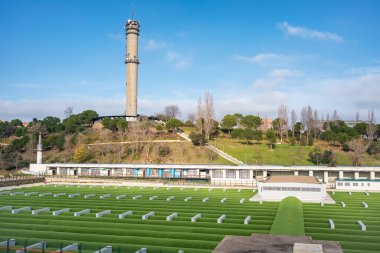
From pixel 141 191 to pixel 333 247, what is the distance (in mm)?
33526

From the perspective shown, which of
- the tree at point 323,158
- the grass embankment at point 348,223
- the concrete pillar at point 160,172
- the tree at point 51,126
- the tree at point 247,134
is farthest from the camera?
the tree at point 51,126

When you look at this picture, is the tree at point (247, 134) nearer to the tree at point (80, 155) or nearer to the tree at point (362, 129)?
the tree at point (362, 129)

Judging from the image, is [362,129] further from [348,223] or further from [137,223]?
[137,223]

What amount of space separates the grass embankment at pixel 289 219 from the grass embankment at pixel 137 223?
0.88m

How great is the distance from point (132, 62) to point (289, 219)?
74.1 m

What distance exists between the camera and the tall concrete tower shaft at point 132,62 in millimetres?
95562

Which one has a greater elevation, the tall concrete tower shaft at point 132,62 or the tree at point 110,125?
the tall concrete tower shaft at point 132,62

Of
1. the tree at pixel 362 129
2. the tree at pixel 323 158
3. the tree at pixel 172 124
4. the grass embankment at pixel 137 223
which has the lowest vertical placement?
the grass embankment at pixel 137 223

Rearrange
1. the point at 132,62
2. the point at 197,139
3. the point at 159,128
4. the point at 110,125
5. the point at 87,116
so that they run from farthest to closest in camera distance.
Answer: the point at 87,116
the point at 132,62
the point at 110,125
the point at 159,128
the point at 197,139

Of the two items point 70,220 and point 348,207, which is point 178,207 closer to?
point 70,220

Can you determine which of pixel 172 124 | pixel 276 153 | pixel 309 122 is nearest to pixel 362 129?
pixel 309 122

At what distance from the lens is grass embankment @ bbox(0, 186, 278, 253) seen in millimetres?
23047

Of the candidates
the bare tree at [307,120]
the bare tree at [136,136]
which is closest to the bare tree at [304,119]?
the bare tree at [307,120]

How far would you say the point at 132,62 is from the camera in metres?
95.4
